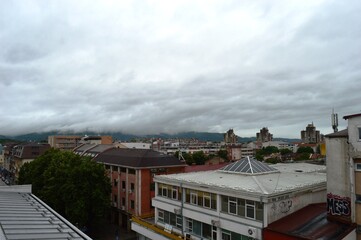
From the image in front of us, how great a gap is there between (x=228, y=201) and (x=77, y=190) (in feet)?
69.7

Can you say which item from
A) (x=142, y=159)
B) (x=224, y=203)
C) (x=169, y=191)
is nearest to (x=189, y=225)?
(x=169, y=191)

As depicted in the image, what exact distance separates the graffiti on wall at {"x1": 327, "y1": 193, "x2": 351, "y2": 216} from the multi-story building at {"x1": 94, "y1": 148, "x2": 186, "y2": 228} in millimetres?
24882

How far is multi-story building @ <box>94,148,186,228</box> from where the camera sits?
142 feet

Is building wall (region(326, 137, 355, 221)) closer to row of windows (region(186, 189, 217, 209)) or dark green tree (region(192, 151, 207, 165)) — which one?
row of windows (region(186, 189, 217, 209))

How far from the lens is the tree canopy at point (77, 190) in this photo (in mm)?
37406

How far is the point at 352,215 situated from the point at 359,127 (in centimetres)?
629

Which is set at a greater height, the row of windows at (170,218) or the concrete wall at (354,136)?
the concrete wall at (354,136)

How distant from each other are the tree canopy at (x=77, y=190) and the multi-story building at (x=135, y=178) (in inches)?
167

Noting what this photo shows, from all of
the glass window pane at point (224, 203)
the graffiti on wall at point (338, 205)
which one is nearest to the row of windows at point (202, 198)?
the glass window pane at point (224, 203)

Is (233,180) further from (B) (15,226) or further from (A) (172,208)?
(B) (15,226)

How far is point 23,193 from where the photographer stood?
29.2 meters

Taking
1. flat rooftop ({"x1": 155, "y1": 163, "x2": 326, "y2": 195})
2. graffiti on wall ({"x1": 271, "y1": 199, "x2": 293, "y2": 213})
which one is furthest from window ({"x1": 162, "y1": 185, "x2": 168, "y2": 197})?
graffiti on wall ({"x1": 271, "y1": 199, "x2": 293, "y2": 213})

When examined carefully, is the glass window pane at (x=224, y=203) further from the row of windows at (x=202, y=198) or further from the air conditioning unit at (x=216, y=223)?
the air conditioning unit at (x=216, y=223)

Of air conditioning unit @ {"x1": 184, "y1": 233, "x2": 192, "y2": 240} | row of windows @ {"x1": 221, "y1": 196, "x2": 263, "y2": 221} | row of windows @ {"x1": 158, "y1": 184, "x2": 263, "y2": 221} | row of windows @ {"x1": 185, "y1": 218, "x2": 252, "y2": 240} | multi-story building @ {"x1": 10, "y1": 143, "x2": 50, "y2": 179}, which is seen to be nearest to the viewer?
row of windows @ {"x1": 221, "y1": 196, "x2": 263, "y2": 221}
